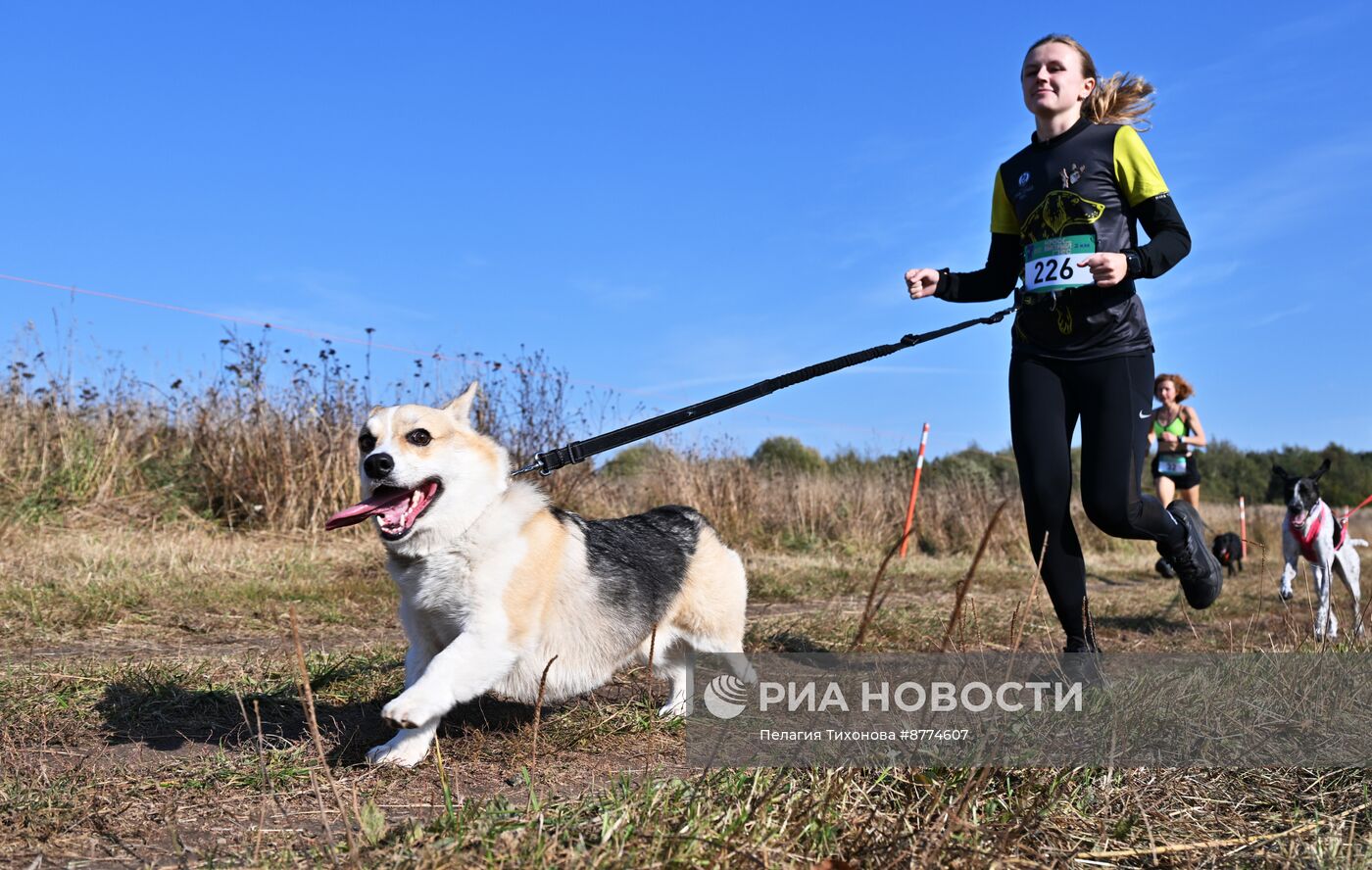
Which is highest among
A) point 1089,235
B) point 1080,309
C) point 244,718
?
point 1089,235

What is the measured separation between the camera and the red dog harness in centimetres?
774

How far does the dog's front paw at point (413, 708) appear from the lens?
2.58 m

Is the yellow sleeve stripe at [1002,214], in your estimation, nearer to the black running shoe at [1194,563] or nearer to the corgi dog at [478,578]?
the black running shoe at [1194,563]

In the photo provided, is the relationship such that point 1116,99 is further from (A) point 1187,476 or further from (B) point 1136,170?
(A) point 1187,476

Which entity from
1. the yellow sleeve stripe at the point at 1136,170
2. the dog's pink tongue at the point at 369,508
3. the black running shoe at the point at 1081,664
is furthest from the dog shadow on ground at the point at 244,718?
the yellow sleeve stripe at the point at 1136,170

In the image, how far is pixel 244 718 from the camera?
3.00m

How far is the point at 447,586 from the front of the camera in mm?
2963

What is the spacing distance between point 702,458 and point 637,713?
867cm

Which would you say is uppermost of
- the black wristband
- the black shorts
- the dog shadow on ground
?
the black wristband

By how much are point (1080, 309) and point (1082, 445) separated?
52 centimetres

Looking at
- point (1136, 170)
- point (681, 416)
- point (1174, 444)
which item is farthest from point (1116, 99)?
point (1174, 444)

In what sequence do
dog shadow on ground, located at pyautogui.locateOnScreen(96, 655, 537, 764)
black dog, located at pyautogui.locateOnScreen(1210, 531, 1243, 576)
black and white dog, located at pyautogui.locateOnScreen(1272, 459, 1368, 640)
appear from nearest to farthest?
dog shadow on ground, located at pyautogui.locateOnScreen(96, 655, 537, 764), black dog, located at pyautogui.locateOnScreen(1210, 531, 1243, 576), black and white dog, located at pyautogui.locateOnScreen(1272, 459, 1368, 640)

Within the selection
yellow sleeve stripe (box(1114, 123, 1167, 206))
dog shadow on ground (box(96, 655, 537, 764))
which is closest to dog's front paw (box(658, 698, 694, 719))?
dog shadow on ground (box(96, 655, 537, 764))

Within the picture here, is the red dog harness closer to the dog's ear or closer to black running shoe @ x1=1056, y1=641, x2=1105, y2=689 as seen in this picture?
black running shoe @ x1=1056, y1=641, x2=1105, y2=689
